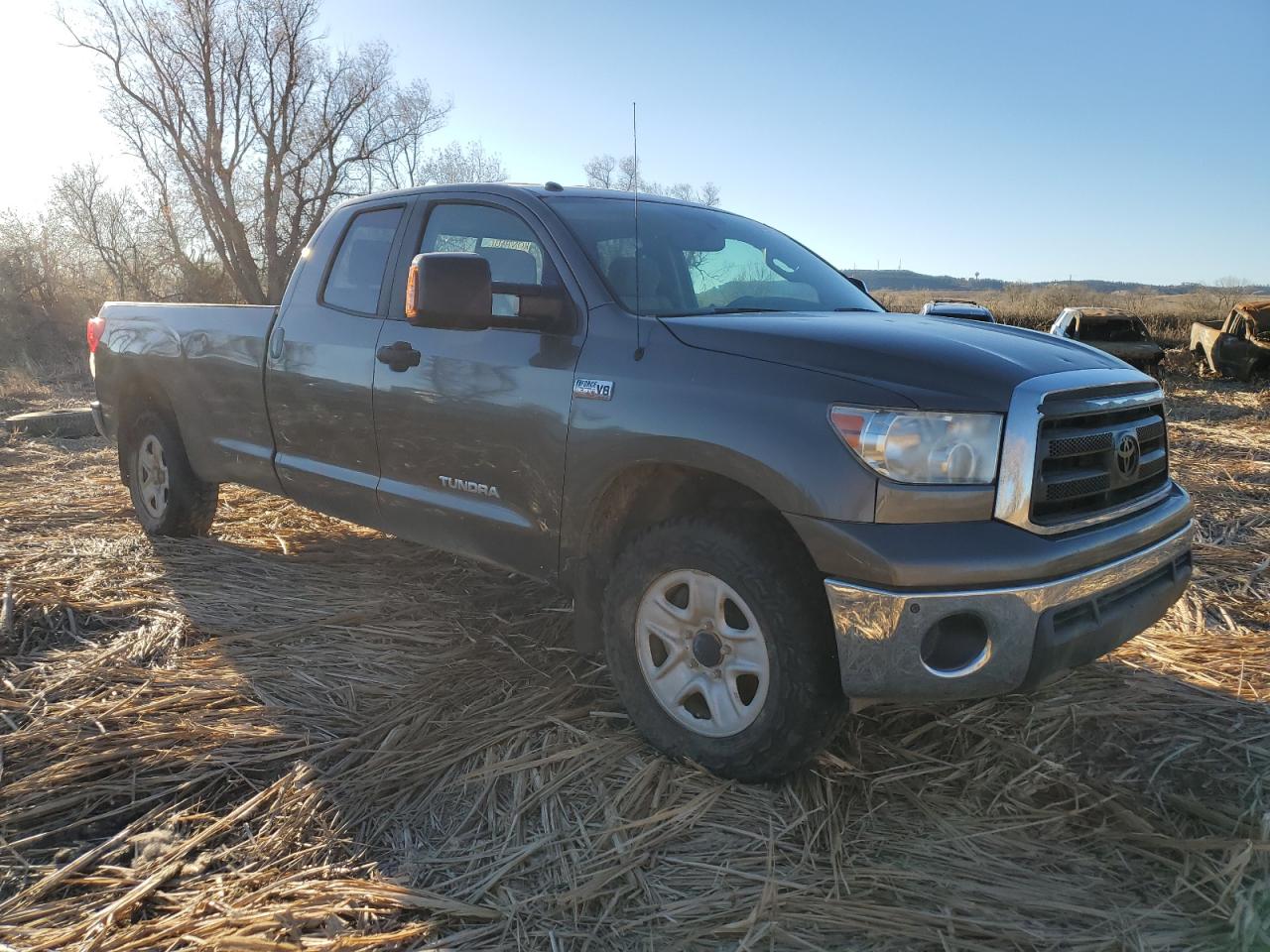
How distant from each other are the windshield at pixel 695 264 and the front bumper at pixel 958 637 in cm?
126

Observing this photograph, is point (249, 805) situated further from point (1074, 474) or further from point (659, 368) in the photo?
point (1074, 474)

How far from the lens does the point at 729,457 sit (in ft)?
8.18

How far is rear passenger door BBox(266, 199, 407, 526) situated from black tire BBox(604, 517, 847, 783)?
166 cm

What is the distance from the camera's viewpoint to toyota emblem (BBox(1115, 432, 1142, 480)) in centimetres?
256

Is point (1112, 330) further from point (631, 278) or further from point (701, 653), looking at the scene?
point (701, 653)

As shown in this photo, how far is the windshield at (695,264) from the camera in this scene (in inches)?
124

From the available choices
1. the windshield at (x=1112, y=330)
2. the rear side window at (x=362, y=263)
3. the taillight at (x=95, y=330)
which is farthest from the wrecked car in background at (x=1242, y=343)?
the taillight at (x=95, y=330)

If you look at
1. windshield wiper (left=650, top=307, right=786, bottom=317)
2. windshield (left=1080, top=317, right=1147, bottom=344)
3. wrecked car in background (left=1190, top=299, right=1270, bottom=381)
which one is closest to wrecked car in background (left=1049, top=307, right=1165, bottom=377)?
windshield (left=1080, top=317, right=1147, bottom=344)

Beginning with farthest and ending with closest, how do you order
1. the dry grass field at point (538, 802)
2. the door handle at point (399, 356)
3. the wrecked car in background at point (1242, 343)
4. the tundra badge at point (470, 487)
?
the wrecked car in background at point (1242, 343), the door handle at point (399, 356), the tundra badge at point (470, 487), the dry grass field at point (538, 802)

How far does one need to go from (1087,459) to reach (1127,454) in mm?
191

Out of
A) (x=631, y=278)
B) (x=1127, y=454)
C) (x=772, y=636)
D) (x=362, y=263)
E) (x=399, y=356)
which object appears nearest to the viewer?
(x=772, y=636)

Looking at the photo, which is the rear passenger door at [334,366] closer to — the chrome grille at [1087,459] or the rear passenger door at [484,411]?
the rear passenger door at [484,411]

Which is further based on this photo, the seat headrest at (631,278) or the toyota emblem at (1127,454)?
the seat headrest at (631,278)

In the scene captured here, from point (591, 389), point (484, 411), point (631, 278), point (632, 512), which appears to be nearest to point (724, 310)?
point (631, 278)
